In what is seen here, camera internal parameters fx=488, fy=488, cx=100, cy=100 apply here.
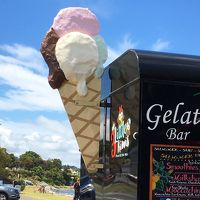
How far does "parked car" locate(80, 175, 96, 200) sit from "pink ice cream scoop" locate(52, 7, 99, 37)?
166cm

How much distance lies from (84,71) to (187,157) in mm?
1709

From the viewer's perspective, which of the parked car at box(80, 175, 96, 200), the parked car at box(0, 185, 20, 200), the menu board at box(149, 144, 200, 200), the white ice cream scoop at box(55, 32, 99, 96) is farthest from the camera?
the parked car at box(0, 185, 20, 200)

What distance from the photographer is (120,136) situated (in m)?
4.37

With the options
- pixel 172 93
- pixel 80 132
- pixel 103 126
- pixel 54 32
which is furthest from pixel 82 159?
pixel 172 93

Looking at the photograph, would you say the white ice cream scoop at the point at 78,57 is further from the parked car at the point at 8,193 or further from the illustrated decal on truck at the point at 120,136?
the parked car at the point at 8,193

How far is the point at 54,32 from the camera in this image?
18.2ft

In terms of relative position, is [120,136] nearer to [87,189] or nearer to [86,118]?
[86,118]

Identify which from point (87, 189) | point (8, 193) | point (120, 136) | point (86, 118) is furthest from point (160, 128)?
point (8, 193)

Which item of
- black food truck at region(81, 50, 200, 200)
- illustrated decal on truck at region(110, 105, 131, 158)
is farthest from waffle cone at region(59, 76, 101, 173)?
black food truck at region(81, 50, 200, 200)

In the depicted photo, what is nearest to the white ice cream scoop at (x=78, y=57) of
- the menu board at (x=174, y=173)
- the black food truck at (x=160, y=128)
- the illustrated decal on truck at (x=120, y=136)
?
the illustrated decal on truck at (x=120, y=136)

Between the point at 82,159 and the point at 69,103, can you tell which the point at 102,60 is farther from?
the point at 82,159

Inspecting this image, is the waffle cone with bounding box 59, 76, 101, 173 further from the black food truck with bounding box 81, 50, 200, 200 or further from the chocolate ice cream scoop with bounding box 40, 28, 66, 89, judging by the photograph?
the black food truck with bounding box 81, 50, 200, 200

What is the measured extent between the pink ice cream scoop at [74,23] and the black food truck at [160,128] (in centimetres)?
141

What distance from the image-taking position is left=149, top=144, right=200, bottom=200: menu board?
12.6ft
